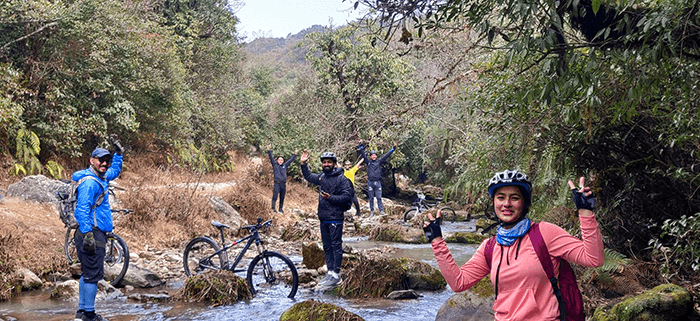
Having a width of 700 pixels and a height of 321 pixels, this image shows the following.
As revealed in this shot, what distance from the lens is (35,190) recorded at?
44.5 ft

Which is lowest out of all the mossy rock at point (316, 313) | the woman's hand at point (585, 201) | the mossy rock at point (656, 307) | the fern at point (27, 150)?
the mossy rock at point (316, 313)

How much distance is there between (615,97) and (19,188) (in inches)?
499

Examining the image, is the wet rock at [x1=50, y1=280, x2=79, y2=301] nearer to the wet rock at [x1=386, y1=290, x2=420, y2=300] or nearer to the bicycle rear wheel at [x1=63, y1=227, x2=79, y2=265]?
the bicycle rear wheel at [x1=63, y1=227, x2=79, y2=265]

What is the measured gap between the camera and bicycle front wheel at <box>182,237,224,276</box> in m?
9.73

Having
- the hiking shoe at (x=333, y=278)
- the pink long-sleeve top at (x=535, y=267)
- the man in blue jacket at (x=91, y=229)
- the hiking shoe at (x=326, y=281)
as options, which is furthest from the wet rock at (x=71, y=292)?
the pink long-sleeve top at (x=535, y=267)

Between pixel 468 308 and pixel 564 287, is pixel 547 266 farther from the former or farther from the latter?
pixel 468 308

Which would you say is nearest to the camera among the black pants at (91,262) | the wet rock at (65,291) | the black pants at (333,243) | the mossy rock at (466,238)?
the black pants at (91,262)

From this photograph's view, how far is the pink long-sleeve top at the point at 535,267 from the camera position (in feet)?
9.39

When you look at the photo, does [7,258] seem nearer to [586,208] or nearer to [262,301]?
[262,301]

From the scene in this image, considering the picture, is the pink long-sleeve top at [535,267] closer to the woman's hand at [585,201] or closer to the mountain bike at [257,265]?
the woman's hand at [585,201]

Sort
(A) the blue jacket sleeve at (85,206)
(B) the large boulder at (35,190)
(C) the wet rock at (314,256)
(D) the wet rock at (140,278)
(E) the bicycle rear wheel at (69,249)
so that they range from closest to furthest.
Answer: (A) the blue jacket sleeve at (85,206) < (D) the wet rock at (140,278) < (E) the bicycle rear wheel at (69,249) < (C) the wet rock at (314,256) < (B) the large boulder at (35,190)

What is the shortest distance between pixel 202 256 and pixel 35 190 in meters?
5.80

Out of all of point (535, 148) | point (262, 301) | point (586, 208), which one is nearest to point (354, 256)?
point (262, 301)

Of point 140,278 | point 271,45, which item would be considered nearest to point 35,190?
point 140,278
